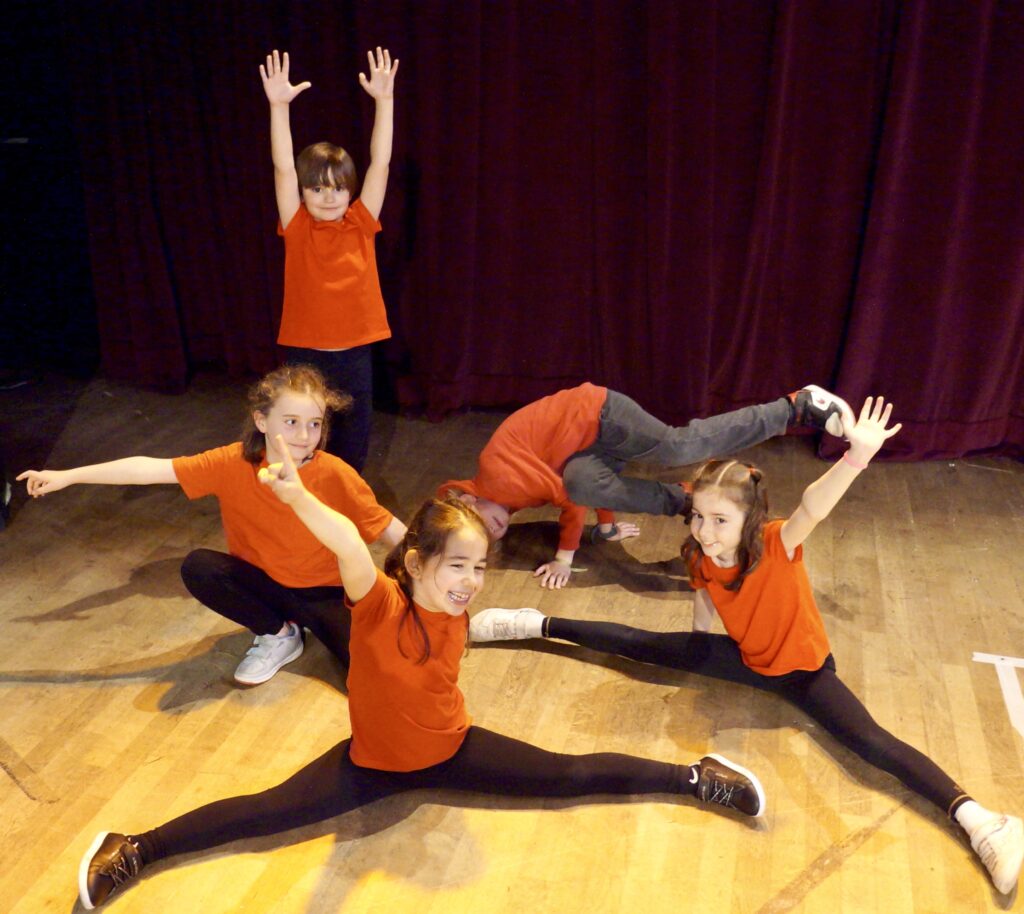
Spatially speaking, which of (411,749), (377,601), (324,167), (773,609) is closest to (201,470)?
(377,601)

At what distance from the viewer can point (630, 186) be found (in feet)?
11.3

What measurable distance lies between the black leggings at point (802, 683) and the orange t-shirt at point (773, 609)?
49 millimetres

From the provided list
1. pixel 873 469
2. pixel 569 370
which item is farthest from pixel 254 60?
pixel 873 469

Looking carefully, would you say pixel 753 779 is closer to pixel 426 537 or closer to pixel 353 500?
pixel 426 537

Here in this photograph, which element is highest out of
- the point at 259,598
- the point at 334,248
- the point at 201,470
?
the point at 334,248

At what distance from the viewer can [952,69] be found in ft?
9.92

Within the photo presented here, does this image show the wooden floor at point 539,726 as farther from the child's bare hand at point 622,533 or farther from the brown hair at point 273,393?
the brown hair at point 273,393

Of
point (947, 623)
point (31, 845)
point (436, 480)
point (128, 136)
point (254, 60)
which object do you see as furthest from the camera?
point (128, 136)

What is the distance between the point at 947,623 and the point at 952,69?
1.71 meters

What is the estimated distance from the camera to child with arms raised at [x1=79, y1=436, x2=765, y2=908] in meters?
1.80

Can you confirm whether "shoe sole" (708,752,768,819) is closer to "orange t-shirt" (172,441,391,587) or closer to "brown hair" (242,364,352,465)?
"orange t-shirt" (172,441,391,587)

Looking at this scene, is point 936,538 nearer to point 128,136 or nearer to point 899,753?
point 899,753

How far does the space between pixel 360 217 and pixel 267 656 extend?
1.31 m

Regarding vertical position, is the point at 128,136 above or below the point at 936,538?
above
